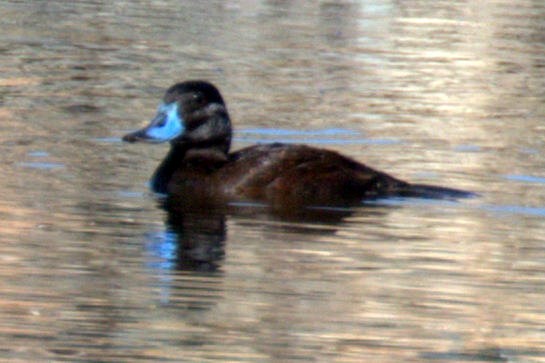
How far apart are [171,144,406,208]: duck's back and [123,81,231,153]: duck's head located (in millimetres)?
276

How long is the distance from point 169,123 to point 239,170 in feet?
2.32

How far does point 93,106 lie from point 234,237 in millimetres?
4476

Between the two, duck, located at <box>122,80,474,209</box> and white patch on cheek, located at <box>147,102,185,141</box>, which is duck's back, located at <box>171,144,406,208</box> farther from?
white patch on cheek, located at <box>147,102,185,141</box>

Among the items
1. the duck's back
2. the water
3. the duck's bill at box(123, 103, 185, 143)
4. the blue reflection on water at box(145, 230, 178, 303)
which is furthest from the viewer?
the duck's bill at box(123, 103, 185, 143)

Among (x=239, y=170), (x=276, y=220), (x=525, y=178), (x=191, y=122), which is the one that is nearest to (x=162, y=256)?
(x=276, y=220)

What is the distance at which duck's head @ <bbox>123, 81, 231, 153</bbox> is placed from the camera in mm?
9609

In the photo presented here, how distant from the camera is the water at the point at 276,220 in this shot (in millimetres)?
6160

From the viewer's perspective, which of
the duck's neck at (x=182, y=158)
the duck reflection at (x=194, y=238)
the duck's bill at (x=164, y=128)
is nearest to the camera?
the duck reflection at (x=194, y=238)

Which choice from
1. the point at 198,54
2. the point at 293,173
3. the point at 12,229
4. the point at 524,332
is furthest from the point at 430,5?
the point at 524,332

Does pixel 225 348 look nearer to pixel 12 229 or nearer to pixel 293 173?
pixel 12 229

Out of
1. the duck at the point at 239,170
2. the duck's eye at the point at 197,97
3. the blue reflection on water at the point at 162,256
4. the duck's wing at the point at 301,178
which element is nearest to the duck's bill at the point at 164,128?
the duck at the point at 239,170

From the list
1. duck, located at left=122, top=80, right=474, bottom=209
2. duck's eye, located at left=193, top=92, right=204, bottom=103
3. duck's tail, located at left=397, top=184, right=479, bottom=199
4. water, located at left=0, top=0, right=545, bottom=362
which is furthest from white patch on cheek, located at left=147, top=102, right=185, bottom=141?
duck's tail, located at left=397, top=184, right=479, bottom=199

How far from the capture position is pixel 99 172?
382 inches

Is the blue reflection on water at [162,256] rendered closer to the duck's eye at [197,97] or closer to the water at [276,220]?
the water at [276,220]
